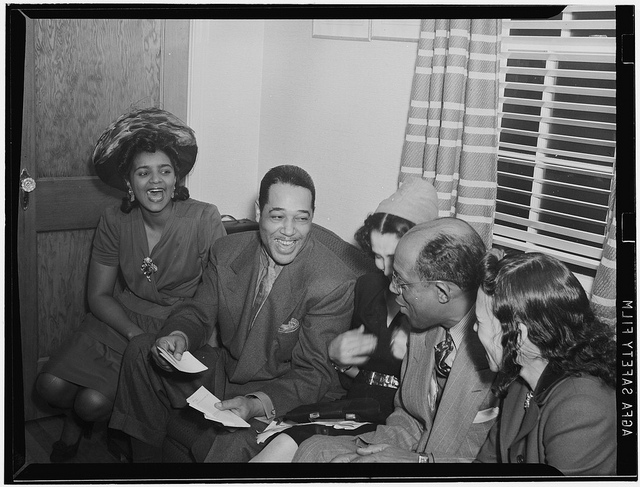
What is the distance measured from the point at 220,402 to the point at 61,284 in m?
0.61

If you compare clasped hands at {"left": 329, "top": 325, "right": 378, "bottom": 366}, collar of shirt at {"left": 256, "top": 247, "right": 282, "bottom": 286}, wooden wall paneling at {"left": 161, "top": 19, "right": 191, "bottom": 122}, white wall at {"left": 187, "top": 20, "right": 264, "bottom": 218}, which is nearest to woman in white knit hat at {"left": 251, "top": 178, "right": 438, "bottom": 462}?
clasped hands at {"left": 329, "top": 325, "right": 378, "bottom": 366}

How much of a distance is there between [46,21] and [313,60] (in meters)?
0.79

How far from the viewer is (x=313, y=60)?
2.33 metres

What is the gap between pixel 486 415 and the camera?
2.16 meters

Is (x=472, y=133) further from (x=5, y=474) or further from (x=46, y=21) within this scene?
(x=5, y=474)

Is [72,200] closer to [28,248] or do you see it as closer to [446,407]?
[28,248]

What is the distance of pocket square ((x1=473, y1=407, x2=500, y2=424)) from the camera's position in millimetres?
2152

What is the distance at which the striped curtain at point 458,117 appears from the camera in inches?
89.0

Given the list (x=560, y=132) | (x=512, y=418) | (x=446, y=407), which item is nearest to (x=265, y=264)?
(x=446, y=407)

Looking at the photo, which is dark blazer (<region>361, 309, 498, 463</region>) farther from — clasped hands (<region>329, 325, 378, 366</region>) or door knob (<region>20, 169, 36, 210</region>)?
door knob (<region>20, 169, 36, 210</region>)

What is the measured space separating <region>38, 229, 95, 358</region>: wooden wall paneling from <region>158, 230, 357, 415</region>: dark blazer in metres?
0.30

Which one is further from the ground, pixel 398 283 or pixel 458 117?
pixel 458 117

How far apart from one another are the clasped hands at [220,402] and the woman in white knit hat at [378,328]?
104 millimetres

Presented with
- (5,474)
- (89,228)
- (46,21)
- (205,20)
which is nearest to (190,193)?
(89,228)
